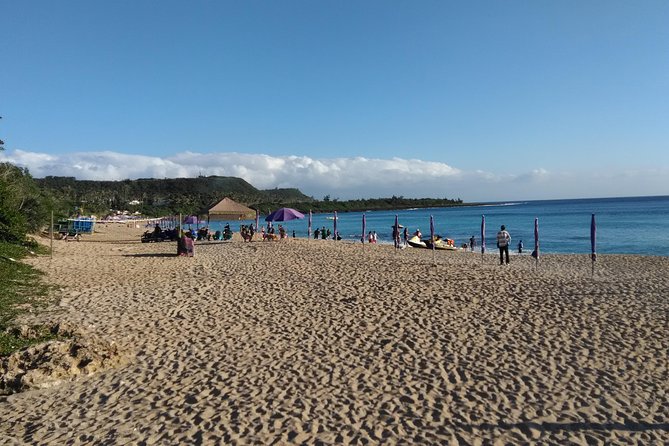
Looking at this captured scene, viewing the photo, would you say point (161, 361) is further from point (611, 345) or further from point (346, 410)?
point (611, 345)

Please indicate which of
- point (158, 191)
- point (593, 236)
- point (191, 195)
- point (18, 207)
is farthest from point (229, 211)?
point (158, 191)

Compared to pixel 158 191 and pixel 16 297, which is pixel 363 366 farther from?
pixel 158 191

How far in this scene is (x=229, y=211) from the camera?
30.5m

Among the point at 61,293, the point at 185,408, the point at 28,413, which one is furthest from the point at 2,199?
the point at 185,408

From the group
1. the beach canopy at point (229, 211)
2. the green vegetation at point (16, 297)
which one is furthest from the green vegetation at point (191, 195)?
the green vegetation at point (16, 297)

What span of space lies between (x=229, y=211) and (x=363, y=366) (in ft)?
83.7

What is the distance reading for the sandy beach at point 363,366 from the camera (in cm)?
468

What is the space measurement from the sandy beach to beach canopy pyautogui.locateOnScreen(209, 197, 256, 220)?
59.7ft

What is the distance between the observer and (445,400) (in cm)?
523

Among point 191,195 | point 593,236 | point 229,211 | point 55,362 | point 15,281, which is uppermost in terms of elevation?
point 191,195

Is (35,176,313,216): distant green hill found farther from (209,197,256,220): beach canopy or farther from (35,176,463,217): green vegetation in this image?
(209,197,256,220): beach canopy

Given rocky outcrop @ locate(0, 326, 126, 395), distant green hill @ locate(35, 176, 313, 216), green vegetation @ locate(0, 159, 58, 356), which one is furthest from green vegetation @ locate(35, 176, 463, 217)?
rocky outcrop @ locate(0, 326, 126, 395)

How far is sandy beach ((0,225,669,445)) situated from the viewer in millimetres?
4676

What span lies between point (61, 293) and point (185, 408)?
23.6 ft
